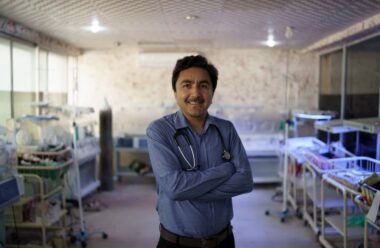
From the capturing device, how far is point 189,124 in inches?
62.2

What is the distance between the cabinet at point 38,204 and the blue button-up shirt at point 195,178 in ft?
5.87

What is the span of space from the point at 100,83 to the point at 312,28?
11.1 feet

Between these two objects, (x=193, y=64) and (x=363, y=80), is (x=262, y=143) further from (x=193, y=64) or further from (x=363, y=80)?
(x=193, y=64)

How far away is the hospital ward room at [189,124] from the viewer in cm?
155

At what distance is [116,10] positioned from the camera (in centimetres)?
312

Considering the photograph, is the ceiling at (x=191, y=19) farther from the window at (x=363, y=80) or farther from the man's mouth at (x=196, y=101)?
the man's mouth at (x=196, y=101)

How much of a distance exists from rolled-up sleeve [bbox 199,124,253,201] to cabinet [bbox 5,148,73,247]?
194cm

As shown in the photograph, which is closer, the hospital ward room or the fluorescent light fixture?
the hospital ward room

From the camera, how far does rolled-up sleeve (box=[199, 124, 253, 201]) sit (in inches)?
57.5

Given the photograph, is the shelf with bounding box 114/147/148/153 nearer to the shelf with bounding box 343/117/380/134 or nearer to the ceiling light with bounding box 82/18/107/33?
the ceiling light with bounding box 82/18/107/33

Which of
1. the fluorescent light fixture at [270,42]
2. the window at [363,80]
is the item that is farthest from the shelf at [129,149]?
the window at [363,80]

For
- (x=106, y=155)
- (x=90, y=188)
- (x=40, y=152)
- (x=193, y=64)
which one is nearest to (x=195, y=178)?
(x=193, y=64)

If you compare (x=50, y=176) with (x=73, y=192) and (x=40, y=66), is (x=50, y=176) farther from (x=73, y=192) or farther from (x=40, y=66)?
(x=40, y=66)

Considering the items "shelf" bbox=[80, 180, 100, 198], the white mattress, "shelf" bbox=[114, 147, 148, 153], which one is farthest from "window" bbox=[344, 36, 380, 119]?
"shelf" bbox=[80, 180, 100, 198]
